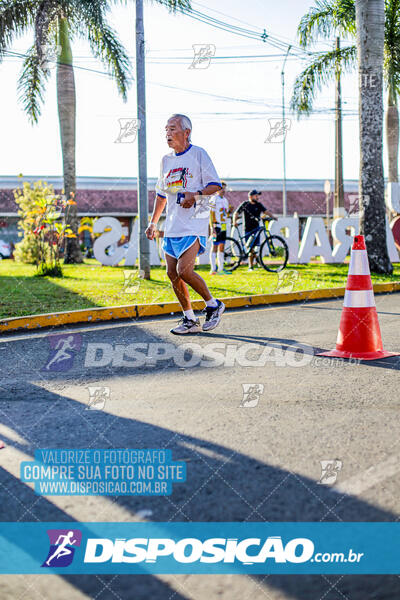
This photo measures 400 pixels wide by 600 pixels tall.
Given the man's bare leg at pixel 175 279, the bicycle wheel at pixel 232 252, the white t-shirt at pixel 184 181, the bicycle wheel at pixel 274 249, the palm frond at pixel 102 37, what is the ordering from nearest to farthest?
1. the white t-shirt at pixel 184 181
2. the man's bare leg at pixel 175 279
3. the bicycle wheel at pixel 274 249
4. the bicycle wheel at pixel 232 252
5. the palm frond at pixel 102 37

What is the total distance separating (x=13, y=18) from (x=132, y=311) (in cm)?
1372

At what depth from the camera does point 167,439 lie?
3.34 m

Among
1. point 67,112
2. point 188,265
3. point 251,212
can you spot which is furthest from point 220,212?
point 188,265

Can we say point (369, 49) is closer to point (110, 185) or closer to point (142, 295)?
point (142, 295)

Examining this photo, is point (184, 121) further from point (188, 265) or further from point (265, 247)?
point (265, 247)

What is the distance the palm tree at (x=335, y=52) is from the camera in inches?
762

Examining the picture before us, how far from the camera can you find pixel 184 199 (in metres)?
5.73

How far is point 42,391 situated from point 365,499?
8.08 feet

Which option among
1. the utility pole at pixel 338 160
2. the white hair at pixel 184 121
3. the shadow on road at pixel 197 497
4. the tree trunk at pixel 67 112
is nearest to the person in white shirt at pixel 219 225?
the tree trunk at pixel 67 112

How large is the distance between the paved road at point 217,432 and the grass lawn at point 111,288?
2.24 meters

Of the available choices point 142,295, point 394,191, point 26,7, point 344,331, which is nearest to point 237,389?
point 344,331

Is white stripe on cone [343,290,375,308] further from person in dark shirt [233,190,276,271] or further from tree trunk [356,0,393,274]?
person in dark shirt [233,190,276,271]

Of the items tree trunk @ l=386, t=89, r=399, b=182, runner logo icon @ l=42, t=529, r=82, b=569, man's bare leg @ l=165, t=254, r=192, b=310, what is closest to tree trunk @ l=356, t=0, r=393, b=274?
man's bare leg @ l=165, t=254, r=192, b=310

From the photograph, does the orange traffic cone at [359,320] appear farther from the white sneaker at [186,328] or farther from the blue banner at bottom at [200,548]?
the blue banner at bottom at [200,548]
